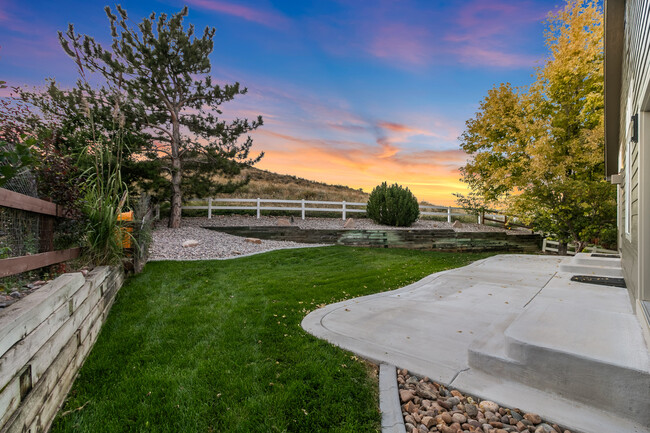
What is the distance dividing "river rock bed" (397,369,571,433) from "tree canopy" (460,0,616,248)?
308 inches

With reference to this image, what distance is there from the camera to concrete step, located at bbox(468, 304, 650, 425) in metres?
1.71

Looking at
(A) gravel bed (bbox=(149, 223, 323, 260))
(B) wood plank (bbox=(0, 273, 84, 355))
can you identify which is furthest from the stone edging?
(A) gravel bed (bbox=(149, 223, 323, 260))

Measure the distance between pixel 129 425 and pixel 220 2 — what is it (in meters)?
7.84

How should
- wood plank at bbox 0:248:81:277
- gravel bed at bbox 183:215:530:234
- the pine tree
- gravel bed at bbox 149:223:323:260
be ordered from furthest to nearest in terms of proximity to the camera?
gravel bed at bbox 183:215:530:234
the pine tree
gravel bed at bbox 149:223:323:260
wood plank at bbox 0:248:81:277

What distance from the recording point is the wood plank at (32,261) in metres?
2.09

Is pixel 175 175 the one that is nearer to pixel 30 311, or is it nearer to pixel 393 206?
pixel 393 206

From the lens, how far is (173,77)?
33.9ft

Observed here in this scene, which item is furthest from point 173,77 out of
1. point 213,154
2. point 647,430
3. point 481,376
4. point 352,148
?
point 647,430

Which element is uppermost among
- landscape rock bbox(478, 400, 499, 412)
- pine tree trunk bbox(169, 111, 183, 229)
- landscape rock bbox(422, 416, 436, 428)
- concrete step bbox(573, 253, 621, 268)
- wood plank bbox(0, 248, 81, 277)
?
pine tree trunk bbox(169, 111, 183, 229)

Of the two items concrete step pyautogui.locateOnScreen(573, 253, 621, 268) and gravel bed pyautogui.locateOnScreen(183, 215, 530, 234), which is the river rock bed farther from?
gravel bed pyautogui.locateOnScreen(183, 215, 530, 234)

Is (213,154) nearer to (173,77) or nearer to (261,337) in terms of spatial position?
(173,77)

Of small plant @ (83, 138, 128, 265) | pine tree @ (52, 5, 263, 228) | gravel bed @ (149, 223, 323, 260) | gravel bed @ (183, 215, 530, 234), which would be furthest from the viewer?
gravel bed @ (183, 215, 530, 234)

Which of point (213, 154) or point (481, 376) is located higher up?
point (213, 154)

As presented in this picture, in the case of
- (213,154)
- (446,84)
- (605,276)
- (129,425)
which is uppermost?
(446,84)
